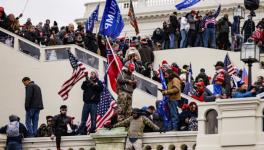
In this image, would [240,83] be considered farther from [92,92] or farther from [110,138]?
[110,138]

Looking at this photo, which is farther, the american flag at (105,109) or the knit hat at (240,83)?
the knit hat at (240,83)

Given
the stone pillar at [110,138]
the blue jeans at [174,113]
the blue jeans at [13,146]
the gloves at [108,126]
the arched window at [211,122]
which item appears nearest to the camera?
the arched window at [211,122]

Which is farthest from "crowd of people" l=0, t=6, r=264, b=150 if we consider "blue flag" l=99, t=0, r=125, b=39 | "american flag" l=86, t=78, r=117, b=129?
"blue flag" l=99, t=0, r=125, b=39

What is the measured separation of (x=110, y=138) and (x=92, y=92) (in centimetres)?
286

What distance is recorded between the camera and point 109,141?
29.8 meters

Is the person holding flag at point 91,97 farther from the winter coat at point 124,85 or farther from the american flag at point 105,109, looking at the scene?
the winter coat at point 124,85

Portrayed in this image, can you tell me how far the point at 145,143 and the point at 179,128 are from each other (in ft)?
3.35

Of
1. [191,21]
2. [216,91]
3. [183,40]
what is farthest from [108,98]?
[183,40]

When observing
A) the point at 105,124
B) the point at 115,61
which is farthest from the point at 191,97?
the point at 105,124

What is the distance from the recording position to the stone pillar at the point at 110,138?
29547mm

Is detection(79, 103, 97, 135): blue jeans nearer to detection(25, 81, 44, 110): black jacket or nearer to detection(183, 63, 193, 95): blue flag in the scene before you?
detection(25, 81, 44, 110): black jacket

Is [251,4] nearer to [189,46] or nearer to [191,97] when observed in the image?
[191,97]

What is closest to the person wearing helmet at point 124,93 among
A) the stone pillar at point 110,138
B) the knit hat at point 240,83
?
the stone pillar at point 110,138

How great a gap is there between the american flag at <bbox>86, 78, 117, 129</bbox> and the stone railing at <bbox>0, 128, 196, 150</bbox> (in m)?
1.22
